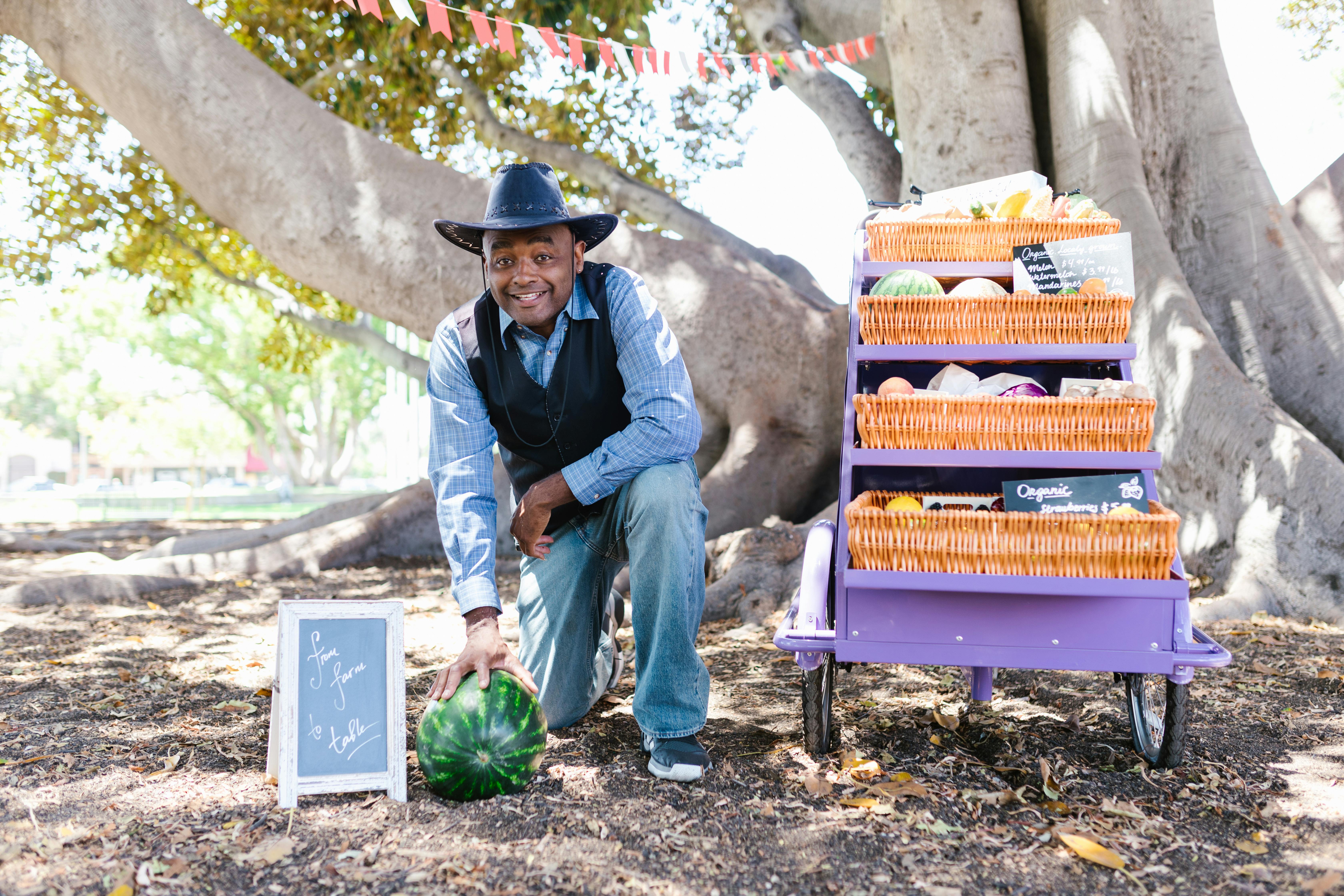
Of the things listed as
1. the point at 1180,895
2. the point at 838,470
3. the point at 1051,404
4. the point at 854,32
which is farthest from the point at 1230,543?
the point at 854,32

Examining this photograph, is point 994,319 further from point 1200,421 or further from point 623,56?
point 623,56

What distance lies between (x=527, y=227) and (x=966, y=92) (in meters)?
4.42

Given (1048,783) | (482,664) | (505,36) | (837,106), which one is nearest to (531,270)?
(482,664)

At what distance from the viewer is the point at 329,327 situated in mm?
13500

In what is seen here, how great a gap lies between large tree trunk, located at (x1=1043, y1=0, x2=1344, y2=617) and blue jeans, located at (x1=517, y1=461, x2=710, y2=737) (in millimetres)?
3046

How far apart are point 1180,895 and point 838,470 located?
4555 mm

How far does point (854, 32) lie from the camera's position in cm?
777

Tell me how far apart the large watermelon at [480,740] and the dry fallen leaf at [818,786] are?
0.75 metres

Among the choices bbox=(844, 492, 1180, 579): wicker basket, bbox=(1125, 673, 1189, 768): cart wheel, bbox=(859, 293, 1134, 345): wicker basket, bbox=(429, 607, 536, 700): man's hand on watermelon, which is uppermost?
bbox=(859, 293, 1134, 345): wicker basket

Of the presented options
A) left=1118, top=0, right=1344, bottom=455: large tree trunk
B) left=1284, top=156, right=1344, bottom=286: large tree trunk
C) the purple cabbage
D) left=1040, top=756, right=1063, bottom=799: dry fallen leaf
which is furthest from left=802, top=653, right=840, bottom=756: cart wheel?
left=1284, top=156, right=1344, bottom=286: large tree trunk

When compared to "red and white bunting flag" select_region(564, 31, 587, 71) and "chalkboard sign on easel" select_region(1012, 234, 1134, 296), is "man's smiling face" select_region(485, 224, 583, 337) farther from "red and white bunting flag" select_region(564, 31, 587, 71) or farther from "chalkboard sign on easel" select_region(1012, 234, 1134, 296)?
"red and white bunting flag" select_region(564, 31, 587, 71)

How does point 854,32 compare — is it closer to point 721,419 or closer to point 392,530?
point 721,419

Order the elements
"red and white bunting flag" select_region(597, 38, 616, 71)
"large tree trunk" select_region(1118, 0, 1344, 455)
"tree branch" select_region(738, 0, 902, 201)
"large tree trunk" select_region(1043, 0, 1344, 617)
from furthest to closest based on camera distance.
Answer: "red and white bunting flag" select_region(597, 38, 616, 71) < "tree branch" select_region(738, 0, 902, 201) < "large tree trunk" select_region(1118, 0, 1344, 455) < "large tree trunk" select_region(1043, 0, 1344, 617)

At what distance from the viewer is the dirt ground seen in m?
1.98
